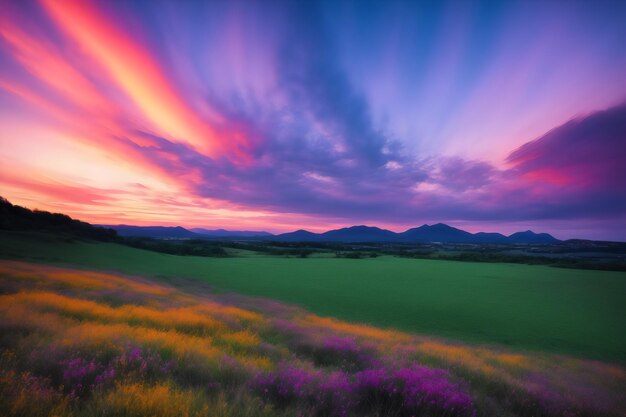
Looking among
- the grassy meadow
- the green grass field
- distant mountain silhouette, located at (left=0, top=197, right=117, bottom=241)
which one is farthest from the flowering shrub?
distant mountain silhouette, located at (left=0, top=197, right=117, bottom=241)

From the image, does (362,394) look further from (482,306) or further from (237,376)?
(482,306)

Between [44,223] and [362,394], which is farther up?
[44,223]

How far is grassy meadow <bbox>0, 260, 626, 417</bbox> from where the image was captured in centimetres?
336

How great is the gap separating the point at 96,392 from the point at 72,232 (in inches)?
2732

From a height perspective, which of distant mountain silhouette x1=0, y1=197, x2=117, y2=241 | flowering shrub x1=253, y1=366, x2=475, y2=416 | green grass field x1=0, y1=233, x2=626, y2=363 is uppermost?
distant mountain silhouette x1=0, y1=197, x2=117, y2=241

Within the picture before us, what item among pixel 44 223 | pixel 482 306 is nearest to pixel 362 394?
pixel 482 306

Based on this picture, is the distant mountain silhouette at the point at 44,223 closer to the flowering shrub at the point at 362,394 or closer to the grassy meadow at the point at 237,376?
the grassy meadow at the point at 237,376

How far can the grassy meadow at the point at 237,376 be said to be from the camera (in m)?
3.36

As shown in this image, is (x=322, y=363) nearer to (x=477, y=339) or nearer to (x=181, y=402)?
(x=181, y=402)

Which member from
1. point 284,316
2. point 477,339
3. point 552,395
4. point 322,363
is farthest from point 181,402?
point 477,339

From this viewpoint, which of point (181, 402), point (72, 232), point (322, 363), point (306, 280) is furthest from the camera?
point (72, 232)

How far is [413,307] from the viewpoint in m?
17.8

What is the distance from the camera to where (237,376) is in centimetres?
470

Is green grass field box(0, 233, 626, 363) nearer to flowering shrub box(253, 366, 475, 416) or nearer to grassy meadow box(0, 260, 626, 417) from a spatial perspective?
grassy meadow box(0, 260, 626, 417)
